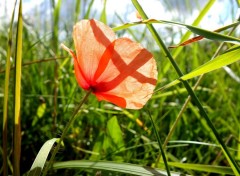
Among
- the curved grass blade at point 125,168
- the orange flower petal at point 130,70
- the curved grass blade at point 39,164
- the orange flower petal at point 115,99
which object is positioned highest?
the orange flower petal at point 130,70

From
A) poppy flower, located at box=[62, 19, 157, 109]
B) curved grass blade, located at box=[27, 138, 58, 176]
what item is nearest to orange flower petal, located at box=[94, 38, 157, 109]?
poppy flower, located at box=[62, 19, 157, 109]

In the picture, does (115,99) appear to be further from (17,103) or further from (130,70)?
(17,103)

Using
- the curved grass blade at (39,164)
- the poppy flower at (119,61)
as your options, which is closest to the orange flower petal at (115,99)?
the poppy flower at (119,61)

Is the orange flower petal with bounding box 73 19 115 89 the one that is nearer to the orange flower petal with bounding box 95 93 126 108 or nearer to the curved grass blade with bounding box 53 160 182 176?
the orange flower petal with bounding box 95 93 126 108

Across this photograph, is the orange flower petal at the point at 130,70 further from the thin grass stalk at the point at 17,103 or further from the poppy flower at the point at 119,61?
the thin grass stalk at the point at 17,103

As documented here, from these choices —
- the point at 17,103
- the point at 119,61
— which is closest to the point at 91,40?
the point at 119,61

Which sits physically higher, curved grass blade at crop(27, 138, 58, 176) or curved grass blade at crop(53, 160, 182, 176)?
curved grass blade at crop(27, 138, 58, 176)

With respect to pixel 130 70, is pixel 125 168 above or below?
below
